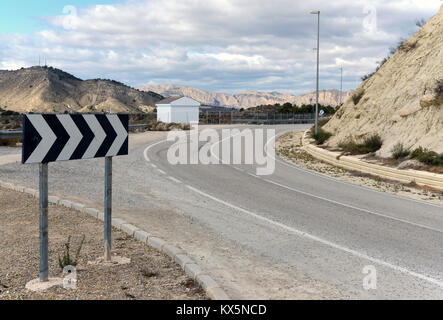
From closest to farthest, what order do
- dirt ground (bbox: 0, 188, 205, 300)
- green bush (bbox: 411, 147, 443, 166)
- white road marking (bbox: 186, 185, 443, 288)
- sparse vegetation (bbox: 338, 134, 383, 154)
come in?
dirt ground (bbox: 0, 188, 205, 300) → white road marking (bbox: 186, 185, 443, 288) → green bush (bbox: 411, 147, 443, 166) → sparse vegetation (bbox: 338, 134, 383, 154)

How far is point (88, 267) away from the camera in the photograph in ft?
19.4

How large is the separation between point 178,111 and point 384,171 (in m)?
51.7

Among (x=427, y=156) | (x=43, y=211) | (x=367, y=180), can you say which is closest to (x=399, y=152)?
(x=427, y=156)

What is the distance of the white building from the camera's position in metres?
65.4

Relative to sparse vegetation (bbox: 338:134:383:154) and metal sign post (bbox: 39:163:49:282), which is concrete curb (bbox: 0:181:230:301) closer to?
metal sign post (bbox: 39:163:49:282)

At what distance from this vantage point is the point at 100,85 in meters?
145

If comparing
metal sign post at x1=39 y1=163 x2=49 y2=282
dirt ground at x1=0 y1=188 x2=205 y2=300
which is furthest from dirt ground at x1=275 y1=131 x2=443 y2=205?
metal sign post at x1=39 y1=163 x2=49 y2=282

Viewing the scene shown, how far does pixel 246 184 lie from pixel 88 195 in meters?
5.08

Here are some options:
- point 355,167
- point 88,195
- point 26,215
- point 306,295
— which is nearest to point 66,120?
point 306,295

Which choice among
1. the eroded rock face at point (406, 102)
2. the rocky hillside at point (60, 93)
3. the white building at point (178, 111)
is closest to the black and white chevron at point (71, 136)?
the eroded rock face at point (406, 102)

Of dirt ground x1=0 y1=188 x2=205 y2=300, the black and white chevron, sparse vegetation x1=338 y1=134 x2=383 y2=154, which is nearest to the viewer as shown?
the black and white chevron

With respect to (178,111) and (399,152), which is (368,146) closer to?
(399,152)

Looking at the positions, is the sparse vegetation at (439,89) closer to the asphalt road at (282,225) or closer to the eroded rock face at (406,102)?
the eroded rock face at (406,102)

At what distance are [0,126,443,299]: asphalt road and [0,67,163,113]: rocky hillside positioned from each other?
347 ft
